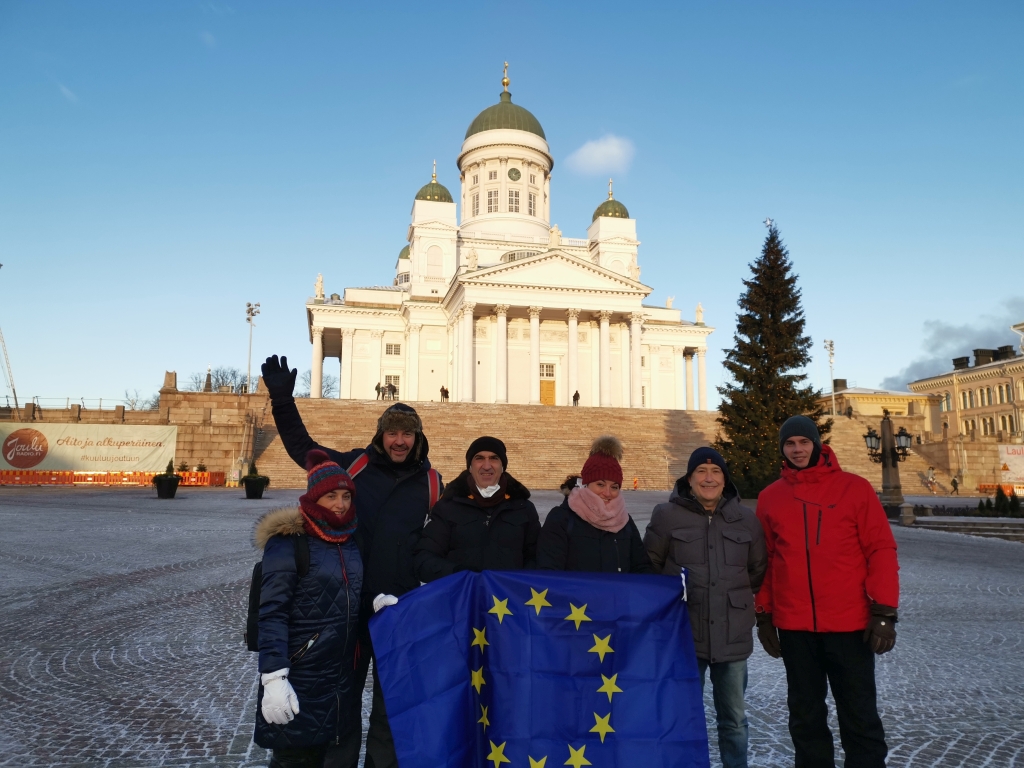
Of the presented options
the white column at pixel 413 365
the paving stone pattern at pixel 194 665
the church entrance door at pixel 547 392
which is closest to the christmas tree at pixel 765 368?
the paving stone pattern at pixel 194 665

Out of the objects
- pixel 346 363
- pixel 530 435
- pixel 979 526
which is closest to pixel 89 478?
pixel 530 435

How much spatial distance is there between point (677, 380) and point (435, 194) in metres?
26.4

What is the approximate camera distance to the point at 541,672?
3.83m

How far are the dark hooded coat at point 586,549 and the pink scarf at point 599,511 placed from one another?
58 mm

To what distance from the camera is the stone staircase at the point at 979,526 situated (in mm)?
17938

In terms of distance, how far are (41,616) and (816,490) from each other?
27.1 feet

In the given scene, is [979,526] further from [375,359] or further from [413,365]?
[375,359]

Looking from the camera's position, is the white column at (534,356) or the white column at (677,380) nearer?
the white column at (534,356)

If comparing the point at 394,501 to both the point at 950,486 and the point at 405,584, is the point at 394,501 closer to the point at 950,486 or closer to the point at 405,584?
the point at 405,584

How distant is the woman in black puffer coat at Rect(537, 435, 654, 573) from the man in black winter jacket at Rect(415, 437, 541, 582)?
0.19 meters

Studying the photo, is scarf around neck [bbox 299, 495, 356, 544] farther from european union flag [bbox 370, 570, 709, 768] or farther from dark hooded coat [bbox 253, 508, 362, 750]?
european union flag [bbox 370, 570, 709, 768]

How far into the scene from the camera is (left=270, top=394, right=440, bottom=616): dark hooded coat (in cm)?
402

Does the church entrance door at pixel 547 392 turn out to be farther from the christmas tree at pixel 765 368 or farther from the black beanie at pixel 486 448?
the black beanie at pixel 486 448

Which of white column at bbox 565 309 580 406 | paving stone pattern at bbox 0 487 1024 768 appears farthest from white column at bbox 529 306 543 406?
paving stone pattern at bbox 0 487 1024 768
